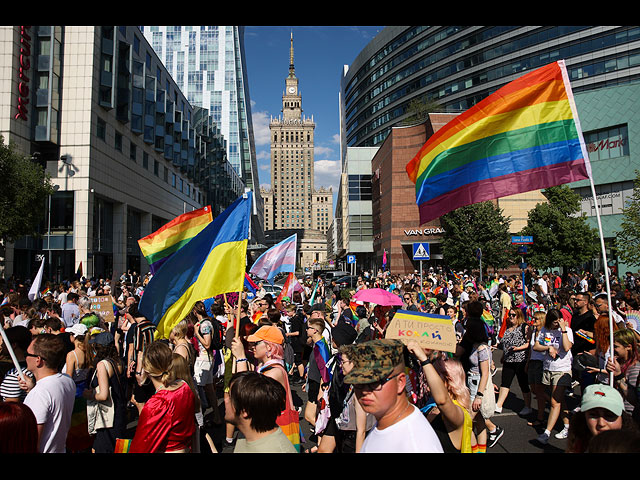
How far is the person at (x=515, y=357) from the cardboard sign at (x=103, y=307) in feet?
28.5

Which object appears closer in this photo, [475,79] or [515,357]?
[515,357]

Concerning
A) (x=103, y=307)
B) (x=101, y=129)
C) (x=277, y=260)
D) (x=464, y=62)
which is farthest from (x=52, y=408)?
(x=464, y=62)

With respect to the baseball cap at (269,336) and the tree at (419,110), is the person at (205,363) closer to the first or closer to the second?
the baseball cap at (269,336)

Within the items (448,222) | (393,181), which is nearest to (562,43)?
(393,181)

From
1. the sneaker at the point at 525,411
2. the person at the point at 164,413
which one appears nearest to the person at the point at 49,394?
the person at the point at 164,413

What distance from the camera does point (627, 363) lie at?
445 cm

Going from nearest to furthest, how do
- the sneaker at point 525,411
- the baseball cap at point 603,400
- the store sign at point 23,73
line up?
1. the baseball cap at point 603,400
2. the sneaker at point 525,411
3. the store sign at point 23,73

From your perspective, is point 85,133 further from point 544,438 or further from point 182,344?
point 544,438

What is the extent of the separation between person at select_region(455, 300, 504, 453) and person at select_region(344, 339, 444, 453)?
9.91 ft

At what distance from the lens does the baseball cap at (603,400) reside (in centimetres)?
264

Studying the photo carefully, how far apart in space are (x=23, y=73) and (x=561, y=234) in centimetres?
4002

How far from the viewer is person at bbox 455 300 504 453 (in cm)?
509
